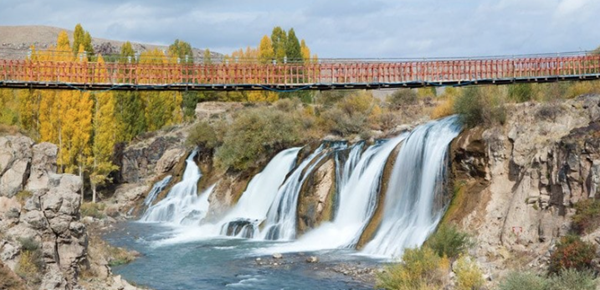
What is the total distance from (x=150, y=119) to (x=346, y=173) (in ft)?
128

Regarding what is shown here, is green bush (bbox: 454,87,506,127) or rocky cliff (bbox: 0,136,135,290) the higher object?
green bush (bbox: 454,87,506,127)

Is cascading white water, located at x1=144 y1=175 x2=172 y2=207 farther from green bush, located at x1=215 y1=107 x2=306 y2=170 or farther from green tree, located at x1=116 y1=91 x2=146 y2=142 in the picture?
green tree, located at x1=116 y1=91 x2=146 y2=142

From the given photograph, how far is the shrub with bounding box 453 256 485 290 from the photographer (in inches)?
811

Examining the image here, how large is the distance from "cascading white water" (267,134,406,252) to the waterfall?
5476mm

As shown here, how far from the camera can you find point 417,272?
22062 millimetres

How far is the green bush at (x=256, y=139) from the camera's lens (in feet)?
157

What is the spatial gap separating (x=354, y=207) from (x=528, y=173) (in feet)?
33.8

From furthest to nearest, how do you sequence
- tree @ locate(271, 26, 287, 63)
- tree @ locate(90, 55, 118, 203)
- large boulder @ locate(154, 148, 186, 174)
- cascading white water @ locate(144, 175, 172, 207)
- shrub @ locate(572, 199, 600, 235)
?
1. tree @ locate(271, 26, 287, 63)
2. large boulder @ locate(154, 148, 186, 174)
3. tree @ locate(90, 55, 118, 203)
4. cascading white water @ locate(144, 175, 172, 207)
5. shrub @ locate(572, 199, 600, 235)

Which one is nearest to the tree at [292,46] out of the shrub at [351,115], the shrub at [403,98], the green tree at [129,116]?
the green tree at [129,116]

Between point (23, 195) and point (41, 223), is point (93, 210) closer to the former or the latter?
point (23, 195)

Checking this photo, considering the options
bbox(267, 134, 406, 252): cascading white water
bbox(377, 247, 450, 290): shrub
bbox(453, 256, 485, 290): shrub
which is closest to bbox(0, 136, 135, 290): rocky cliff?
bbox(377, 247, 450, 290): shrub

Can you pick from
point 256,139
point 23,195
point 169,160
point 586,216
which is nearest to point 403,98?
point 256,139

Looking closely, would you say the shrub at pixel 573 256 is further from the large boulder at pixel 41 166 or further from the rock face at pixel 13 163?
the rock face at pixel 13 163

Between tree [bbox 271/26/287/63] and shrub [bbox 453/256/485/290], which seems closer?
shrub [bbox 453/256/485/290]
